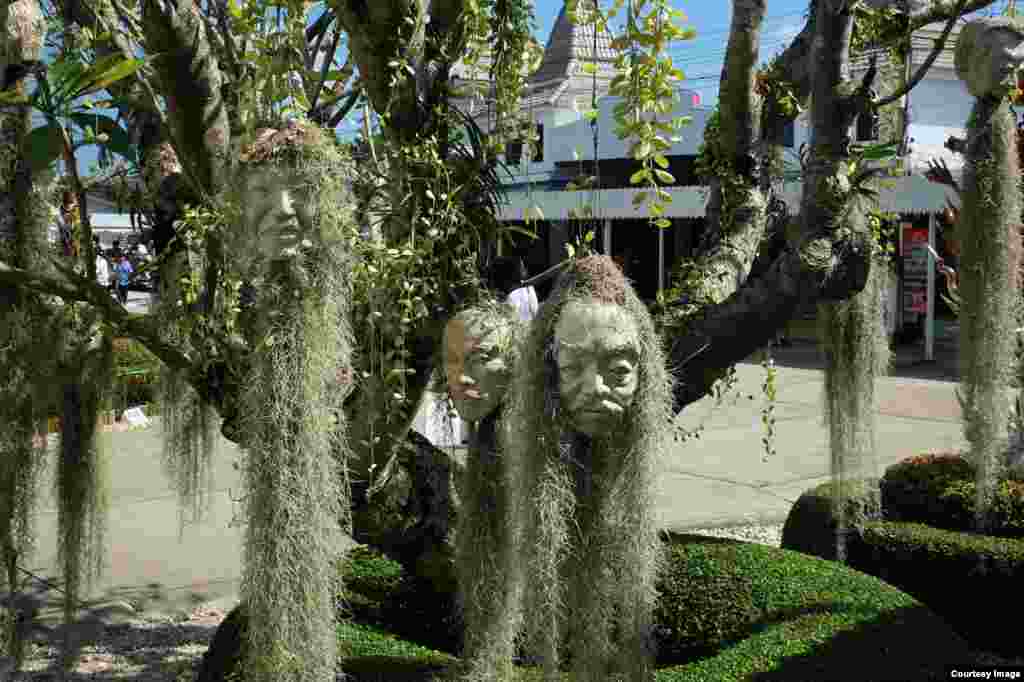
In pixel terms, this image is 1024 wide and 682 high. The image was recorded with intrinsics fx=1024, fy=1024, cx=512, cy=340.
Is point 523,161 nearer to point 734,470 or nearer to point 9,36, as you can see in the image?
point 9,36

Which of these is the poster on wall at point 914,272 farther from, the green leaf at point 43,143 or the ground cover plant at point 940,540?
the green leaf at point 43,143

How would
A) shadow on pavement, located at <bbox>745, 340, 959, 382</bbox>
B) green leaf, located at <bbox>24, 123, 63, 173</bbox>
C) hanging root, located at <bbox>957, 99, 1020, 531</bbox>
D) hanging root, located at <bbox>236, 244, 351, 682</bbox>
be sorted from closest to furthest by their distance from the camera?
1. hanging root, located at <bbox>236, 244, 351, 682</bbox>
2. green leaf, located at <bbox>24, 123, 63, 173</bbox>
3. hanging root, located at <bbox>957, 99, 1020, 531</bbox>
4. shadow on pavement, located at <bbox>745, 340, 959, 382</bbox>

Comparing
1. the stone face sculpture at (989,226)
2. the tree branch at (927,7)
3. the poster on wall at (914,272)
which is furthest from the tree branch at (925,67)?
the poster on wall at (914,272)

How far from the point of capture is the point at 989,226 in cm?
425

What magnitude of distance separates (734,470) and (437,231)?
6.20m

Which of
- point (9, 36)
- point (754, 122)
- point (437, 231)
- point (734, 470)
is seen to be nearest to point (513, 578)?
point (437, 231)

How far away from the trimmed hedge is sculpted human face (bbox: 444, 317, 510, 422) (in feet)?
2.82

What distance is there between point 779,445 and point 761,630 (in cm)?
608

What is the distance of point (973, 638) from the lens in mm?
4688

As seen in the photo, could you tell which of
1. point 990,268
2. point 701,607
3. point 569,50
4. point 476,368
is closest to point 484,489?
point 476,368

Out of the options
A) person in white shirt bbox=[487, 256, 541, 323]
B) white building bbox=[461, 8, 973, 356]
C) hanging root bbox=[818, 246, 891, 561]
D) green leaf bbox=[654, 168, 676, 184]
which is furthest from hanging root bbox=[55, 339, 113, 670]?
white building bbox=[461, 8, 973, 356]

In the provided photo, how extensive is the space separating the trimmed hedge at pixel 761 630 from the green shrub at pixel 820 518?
32.3 inches

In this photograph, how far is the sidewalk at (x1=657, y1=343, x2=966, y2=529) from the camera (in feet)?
25.2

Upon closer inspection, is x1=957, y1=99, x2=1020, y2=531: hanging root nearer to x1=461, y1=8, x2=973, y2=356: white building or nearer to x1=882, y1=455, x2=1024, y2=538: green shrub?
x1=882, y1=455, x2=1024, y2=538: green shrub
